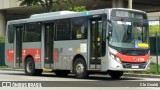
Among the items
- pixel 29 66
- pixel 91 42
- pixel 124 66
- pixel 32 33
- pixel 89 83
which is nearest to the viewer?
pixel 89 83

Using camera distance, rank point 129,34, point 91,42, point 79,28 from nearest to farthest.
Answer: point 129,34 < point 91,42 < point 79,28

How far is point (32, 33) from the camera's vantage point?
24719 mm

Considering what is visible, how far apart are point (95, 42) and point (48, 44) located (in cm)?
425

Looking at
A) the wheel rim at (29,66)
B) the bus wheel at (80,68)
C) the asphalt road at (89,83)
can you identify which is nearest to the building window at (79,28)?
the bus wheel at (80,68)

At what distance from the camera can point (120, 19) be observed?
64.6ft

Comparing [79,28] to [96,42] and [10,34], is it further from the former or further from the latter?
[10,34]

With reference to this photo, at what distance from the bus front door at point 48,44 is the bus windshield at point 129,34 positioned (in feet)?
16.0

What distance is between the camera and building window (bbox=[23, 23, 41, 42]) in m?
24.2

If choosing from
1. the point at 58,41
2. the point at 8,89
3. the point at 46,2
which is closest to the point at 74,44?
the point at 58,41

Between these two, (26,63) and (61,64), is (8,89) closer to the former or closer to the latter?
(61,64)

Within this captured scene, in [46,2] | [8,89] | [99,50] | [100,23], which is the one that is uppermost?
[46,2]

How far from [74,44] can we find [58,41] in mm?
1540

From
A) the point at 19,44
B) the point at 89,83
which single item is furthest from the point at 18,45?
the point at 89,83

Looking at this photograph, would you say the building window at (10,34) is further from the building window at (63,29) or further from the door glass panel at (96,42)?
the door glass panel at (96,42)
